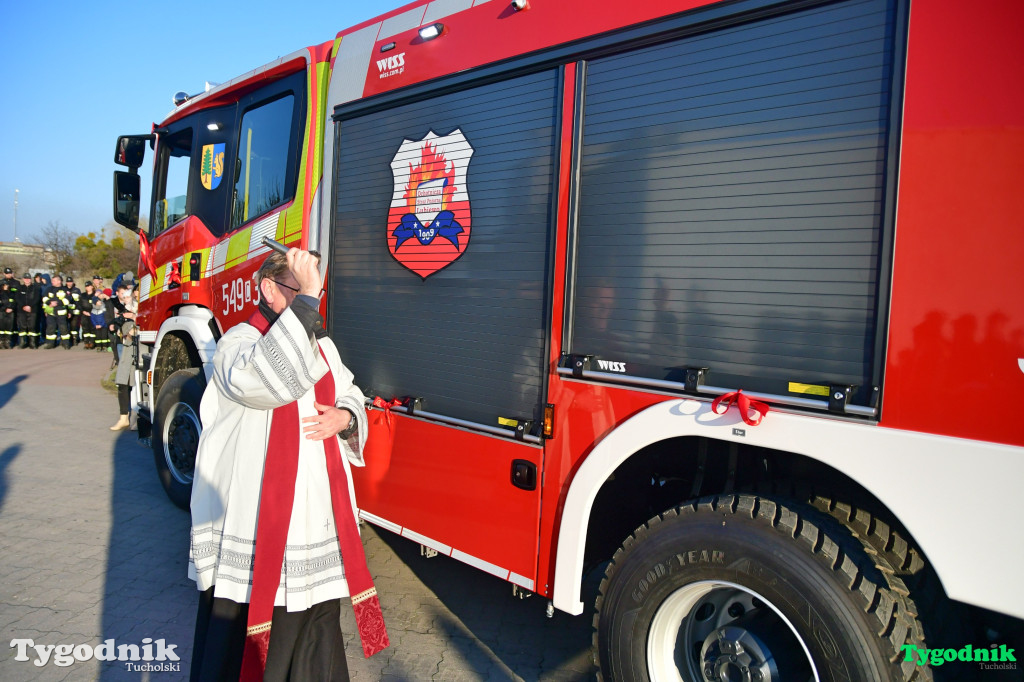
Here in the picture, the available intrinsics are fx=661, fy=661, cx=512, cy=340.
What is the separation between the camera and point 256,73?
4.46m

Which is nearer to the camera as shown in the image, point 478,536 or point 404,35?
point 478,536

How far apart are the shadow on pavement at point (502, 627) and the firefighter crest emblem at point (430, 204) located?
1730mm

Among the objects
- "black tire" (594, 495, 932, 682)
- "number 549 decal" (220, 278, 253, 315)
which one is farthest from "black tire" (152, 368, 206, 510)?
"black tire" (594, 495, 932, 682)

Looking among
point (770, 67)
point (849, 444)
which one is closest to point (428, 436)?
point (849, 444)

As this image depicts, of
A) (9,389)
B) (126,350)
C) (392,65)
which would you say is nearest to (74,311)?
(9,389)

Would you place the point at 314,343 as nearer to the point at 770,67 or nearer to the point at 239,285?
the point at 770,67

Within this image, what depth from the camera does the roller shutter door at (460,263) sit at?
2.80 m

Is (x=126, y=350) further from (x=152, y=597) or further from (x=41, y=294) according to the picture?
(x=41, y=294)

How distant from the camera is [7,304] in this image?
1747 centimetres

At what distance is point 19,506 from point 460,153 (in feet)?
15.2

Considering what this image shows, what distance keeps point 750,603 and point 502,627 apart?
1589mm

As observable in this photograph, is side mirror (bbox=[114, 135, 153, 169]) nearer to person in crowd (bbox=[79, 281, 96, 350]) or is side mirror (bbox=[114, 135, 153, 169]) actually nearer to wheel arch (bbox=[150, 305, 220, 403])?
wheel arch (bbox=[150, 305, 220, 403])

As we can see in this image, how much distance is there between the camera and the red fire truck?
1814 millimetres

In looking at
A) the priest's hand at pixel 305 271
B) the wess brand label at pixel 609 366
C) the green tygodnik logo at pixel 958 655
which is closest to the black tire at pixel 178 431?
the priest's hand at pixel 305 271
